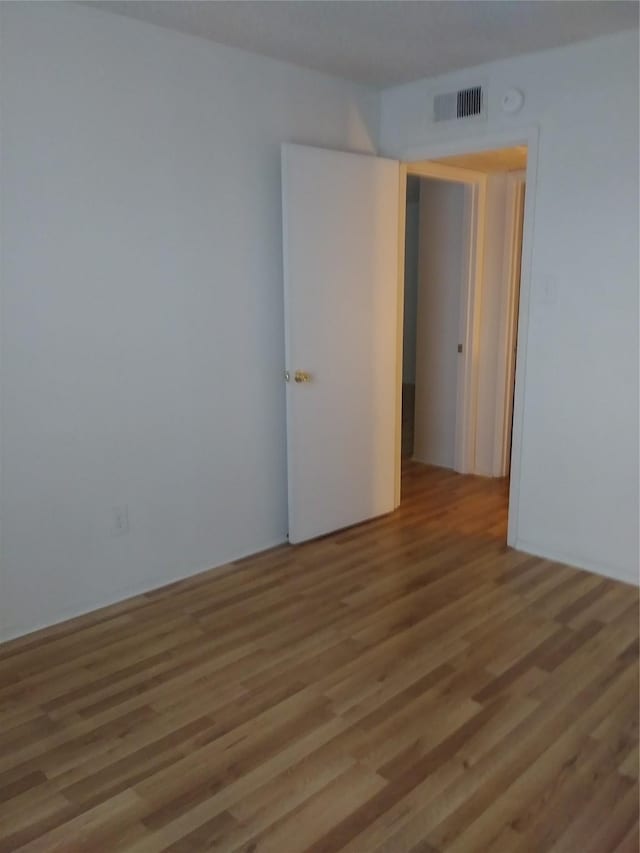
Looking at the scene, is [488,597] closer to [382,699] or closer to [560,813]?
[382,699]

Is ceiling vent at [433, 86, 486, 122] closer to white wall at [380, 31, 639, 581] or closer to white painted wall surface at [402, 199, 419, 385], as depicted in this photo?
white wall at [380, 31, 639, 581]

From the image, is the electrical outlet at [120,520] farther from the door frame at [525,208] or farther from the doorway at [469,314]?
the doorway at [469,314]

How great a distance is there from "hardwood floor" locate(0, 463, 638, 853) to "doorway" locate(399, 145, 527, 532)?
1.69 metres

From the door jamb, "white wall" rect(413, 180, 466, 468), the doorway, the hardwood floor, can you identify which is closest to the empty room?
the hardwood floor

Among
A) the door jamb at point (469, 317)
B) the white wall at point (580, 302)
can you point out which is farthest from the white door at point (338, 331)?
the white wall at point (580, 302)

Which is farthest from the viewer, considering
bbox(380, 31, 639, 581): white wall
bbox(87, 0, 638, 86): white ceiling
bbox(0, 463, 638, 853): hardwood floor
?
bbox(380, 31, 639, 581): white wall

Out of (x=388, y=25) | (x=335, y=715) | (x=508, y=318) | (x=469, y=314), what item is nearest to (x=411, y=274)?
(x=469, y=314)

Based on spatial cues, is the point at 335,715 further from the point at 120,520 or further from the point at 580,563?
the point at 580,563

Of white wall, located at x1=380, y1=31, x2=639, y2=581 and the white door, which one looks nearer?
white wall, located at x1=380, y1=31, x2=639, y2=581

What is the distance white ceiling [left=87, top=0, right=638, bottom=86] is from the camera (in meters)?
2.72

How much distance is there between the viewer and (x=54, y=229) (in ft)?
9.14

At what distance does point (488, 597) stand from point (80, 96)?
2753 mm

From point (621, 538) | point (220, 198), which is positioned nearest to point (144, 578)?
point (220, 198)

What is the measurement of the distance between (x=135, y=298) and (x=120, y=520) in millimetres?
1000
